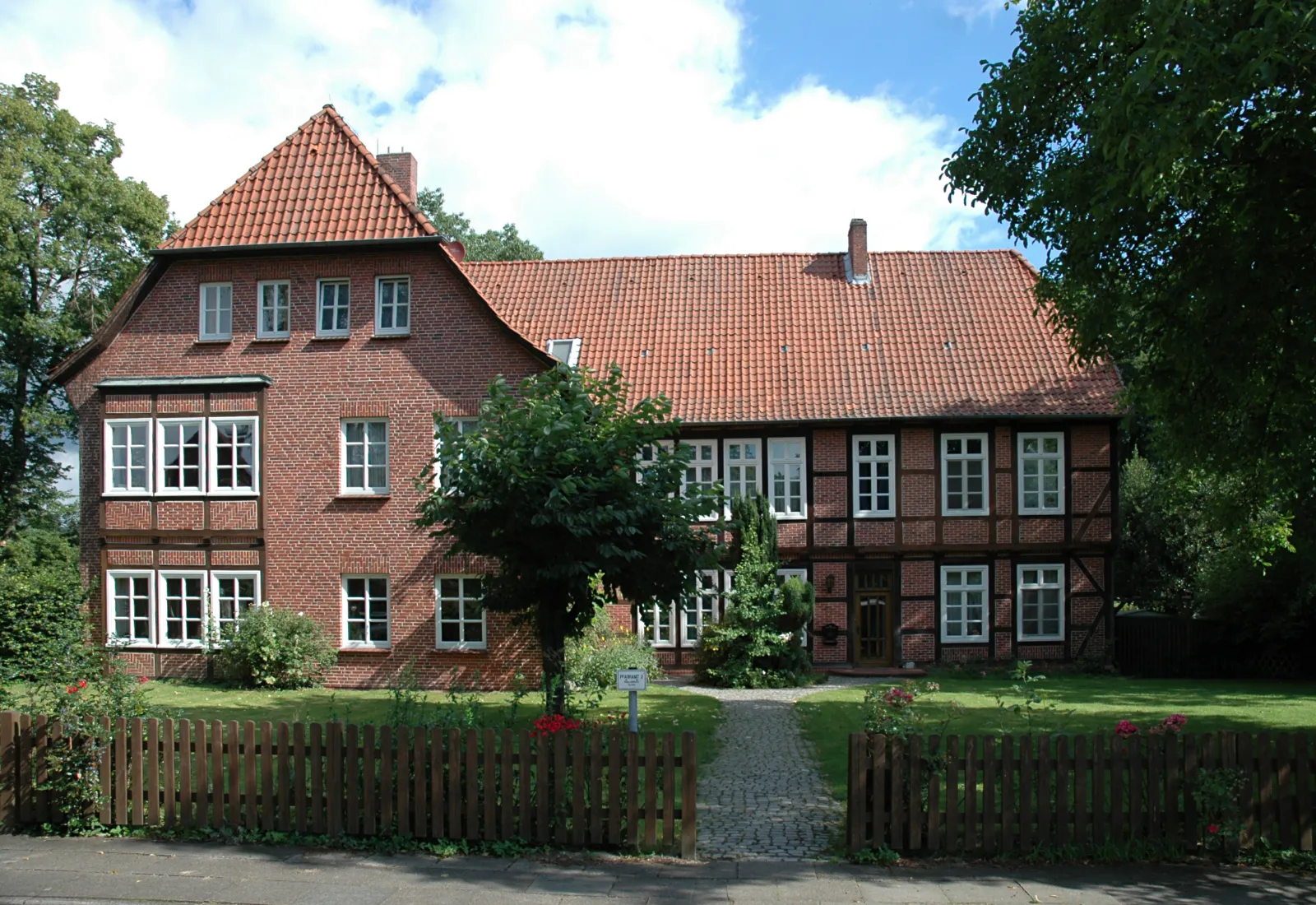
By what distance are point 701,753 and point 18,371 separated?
2855 cm

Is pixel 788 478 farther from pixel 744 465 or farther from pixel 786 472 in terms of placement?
pixel 744 465

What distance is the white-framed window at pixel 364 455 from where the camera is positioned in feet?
70.4

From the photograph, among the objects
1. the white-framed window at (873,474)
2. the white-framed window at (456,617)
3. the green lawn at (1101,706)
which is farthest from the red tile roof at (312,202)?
the green lawn at (1101,706)

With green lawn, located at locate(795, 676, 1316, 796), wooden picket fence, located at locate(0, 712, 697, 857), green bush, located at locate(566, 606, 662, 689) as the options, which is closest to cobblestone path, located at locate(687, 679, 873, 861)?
green lawn, located at locate(795, 676, 1316, 796)

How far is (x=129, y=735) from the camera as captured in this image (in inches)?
382

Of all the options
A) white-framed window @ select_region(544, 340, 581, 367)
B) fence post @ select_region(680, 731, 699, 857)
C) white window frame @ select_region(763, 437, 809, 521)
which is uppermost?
white-framed window @ select_region(544, 340, 581, 367)

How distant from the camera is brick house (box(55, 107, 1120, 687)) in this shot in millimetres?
21203

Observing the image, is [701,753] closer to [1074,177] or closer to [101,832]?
[101,832]

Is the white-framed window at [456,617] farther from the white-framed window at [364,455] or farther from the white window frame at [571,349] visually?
the white window frame at [571,349]

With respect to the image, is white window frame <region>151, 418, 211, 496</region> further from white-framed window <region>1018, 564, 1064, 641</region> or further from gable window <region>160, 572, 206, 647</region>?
white-framed window <region>1018, 564, 1064, 641</region>

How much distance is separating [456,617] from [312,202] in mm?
8937

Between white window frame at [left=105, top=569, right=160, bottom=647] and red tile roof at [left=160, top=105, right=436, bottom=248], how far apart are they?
670cm

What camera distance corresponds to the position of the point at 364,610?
2150cm

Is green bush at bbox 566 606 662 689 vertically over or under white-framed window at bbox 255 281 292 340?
under
